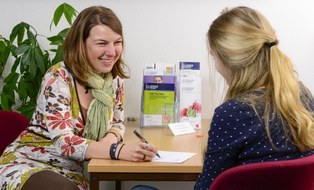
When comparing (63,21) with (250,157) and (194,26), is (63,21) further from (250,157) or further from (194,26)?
(250,157)

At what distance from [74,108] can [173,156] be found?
→ 46cm

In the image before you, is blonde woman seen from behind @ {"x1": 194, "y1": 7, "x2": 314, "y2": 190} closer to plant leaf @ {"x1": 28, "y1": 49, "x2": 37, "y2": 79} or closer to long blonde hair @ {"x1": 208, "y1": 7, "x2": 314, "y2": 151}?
long blonde hair @ {"x1": 208, "y1": 7, "x2": 314, "y2": 151}

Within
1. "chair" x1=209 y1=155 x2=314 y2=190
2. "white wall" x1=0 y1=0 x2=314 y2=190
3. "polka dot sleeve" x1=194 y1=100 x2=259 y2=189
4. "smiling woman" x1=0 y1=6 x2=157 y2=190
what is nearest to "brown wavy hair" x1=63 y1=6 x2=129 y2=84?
→ "smiling woman" x1=0 y1=6 x2=157 y2=190

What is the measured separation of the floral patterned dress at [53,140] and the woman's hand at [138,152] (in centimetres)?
17

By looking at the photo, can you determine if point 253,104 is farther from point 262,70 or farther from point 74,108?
point 74,108

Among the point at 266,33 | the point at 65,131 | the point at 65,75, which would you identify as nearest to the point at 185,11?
the point at 65,75

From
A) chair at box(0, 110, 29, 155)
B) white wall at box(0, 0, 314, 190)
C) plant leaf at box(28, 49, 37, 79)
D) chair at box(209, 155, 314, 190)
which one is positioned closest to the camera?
chair at box(209, 155, 314, 190)

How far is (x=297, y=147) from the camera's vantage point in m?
1.23

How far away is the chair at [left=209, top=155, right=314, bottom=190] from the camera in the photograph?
1.05 metres

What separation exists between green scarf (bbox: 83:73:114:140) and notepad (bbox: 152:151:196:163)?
12.3 inches

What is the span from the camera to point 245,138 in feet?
3.95

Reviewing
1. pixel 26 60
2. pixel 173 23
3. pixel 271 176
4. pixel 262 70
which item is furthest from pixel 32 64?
pixel 271 176

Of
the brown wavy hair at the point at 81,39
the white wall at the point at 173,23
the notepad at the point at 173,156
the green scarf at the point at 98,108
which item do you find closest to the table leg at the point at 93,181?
the notepad at the point at 173,156

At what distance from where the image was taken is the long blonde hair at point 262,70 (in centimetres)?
123
